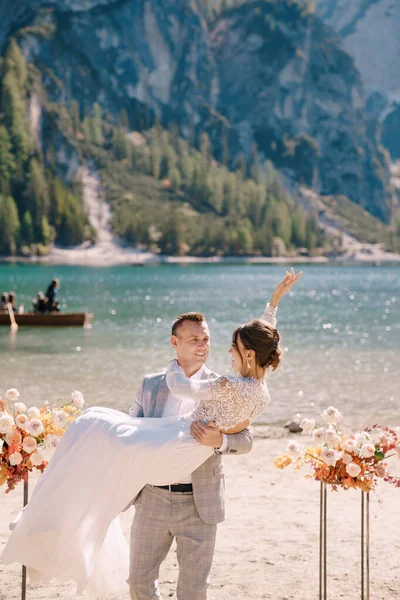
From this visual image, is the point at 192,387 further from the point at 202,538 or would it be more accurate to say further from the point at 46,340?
the point at 46,340

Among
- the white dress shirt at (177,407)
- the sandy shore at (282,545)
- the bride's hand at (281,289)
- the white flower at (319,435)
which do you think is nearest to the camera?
the white dress shirt at (177,407)

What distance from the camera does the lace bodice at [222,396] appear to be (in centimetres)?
497

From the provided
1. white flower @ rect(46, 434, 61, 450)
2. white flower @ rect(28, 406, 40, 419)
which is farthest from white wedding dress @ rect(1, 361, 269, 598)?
white flower @ rect(28, 406, 40, 419)

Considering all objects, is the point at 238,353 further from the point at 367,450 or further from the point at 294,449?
the point at 367,450

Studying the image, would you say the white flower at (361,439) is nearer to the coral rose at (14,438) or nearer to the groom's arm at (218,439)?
the groom's arm at (218,439)

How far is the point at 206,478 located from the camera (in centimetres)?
520

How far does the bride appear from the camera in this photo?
16.3 ft

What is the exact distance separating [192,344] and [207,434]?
61 cm

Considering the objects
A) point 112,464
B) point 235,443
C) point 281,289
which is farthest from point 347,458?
point 112,464

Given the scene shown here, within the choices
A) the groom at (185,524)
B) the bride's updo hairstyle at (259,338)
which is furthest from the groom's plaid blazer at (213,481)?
the bride's updo hairstyle at (259,338)

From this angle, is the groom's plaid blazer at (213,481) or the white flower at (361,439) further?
the white flower at (361,439)

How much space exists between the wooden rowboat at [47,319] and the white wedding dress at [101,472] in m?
39.0

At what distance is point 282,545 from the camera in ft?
29.3

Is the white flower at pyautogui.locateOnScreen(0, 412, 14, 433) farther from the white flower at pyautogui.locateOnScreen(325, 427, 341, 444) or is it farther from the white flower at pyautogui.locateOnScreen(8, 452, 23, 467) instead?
the white flower at pyautogui.locateOnScreen(325, 427, 341, 444)
